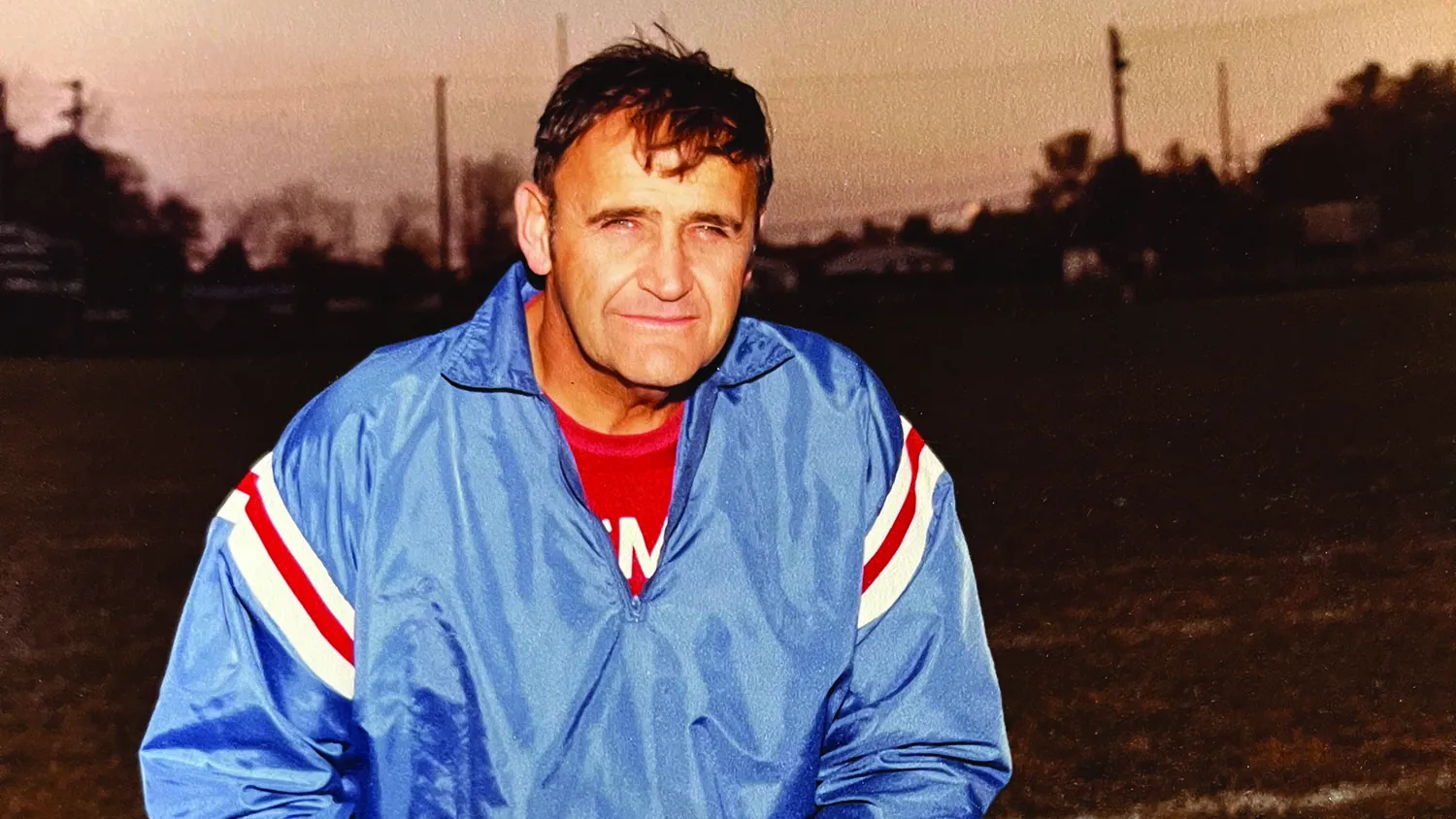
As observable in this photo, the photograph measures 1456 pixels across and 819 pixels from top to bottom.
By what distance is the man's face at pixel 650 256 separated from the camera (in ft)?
5.36

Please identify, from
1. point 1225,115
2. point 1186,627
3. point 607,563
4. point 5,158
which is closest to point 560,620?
point 607,563

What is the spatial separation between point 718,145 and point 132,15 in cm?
239

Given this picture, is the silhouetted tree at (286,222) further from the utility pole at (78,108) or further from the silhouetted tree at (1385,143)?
the silhouetted tree at (1385,143)

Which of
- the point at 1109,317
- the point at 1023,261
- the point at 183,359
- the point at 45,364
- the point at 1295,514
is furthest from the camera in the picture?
the point at 1109,317

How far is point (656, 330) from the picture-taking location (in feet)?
5.42

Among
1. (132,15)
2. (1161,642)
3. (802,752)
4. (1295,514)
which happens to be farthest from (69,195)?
(802,752)

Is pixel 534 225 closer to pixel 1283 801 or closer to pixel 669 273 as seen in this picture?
pixel 669 273

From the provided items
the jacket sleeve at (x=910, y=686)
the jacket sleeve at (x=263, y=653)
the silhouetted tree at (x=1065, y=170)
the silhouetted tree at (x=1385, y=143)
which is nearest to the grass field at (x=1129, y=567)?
the silhouetted tree at (x=1385, y=143)

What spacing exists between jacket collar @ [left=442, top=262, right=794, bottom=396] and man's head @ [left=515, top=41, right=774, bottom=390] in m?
0.06

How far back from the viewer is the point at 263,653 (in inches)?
59.7

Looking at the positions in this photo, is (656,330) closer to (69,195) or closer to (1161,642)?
(1161,642)

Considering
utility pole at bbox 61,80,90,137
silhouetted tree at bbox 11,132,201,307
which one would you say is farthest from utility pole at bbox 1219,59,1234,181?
silhouetted tree at bbox 11,132,201,307

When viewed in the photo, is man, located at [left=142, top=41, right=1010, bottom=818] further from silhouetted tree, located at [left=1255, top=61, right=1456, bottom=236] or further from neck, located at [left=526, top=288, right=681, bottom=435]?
silhouetted tree, located at [left=1255, top=61, right=1456, bottom=236]

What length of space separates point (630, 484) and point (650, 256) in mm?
264
